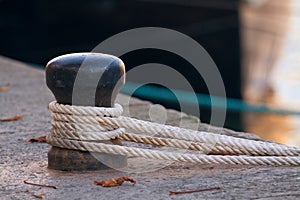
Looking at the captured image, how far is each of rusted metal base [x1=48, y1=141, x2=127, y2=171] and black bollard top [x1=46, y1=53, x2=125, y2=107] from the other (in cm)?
17

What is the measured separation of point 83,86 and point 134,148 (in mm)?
269

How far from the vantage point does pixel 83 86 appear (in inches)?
83.7

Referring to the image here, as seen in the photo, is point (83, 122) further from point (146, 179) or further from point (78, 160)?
point (146, 179)

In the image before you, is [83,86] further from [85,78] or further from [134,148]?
[134,148]

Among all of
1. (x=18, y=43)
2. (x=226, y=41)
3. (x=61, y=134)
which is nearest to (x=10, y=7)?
(x=18, y=43)

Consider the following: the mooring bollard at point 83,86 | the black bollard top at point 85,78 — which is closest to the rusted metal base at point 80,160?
the mooring bollard at point 83,86

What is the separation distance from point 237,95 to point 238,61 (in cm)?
79

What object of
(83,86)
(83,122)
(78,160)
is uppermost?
(83,86)

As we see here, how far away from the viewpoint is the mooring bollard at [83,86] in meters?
2.13

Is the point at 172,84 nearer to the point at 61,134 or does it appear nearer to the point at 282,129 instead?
the point at 282,129

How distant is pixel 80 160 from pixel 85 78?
280 millimetres

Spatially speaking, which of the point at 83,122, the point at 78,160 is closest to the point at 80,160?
the point at 78,160

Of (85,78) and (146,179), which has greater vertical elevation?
(85,78)

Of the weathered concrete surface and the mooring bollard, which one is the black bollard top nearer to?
the mooring bollard
